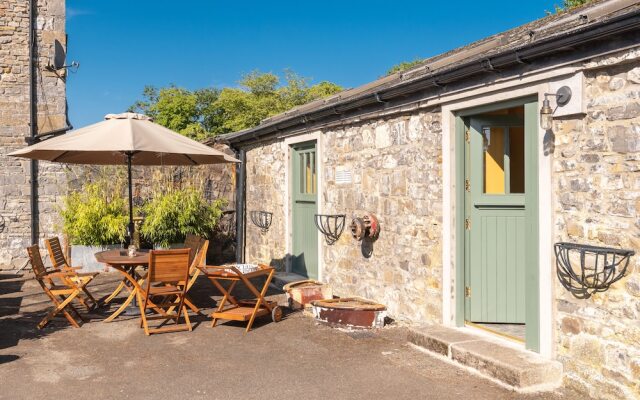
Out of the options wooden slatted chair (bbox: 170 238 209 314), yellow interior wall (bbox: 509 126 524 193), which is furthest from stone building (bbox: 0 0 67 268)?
yellow interior wall (bbox: 509 126 524 193)

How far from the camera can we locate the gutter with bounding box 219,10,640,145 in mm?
3721

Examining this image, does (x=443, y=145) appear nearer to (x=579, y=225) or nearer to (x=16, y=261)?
(x=579, y=225)

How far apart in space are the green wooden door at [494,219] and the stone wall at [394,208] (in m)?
0.31

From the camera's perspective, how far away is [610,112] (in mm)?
3984

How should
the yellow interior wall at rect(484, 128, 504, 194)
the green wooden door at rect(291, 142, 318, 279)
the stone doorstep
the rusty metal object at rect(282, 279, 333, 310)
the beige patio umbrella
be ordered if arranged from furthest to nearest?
the green wooden door at rect(291, 142, 318, 279)
the rusty metal object at rect(282, 279, 333, 310)
the beige patio umbrella
the yellow interior wall at rect(484, 128, 504, 194)
the stone doorstep

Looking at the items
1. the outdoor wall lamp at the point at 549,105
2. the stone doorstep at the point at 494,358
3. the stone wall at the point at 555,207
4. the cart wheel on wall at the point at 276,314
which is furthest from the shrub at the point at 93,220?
the outdoor wall lamp at the point at 549,105

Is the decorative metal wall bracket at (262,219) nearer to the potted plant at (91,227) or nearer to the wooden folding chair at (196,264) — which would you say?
→ the potted plant at (91,227)

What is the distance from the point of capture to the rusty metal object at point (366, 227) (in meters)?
6.68

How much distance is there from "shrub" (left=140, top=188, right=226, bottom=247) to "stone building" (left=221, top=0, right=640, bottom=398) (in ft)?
9.99

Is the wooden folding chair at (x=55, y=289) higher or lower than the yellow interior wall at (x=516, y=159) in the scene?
lower

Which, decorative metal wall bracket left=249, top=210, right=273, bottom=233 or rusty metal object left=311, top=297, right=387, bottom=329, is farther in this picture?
decorative metal wall bracket left=249, top=210, right=273, bottom=233

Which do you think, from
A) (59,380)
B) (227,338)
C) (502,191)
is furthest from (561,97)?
(59,380)

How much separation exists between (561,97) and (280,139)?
5721mm

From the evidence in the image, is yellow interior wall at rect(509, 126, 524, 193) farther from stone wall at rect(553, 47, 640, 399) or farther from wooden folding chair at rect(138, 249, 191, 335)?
wooden folding chair at rect(138, 249, 191, 335)
